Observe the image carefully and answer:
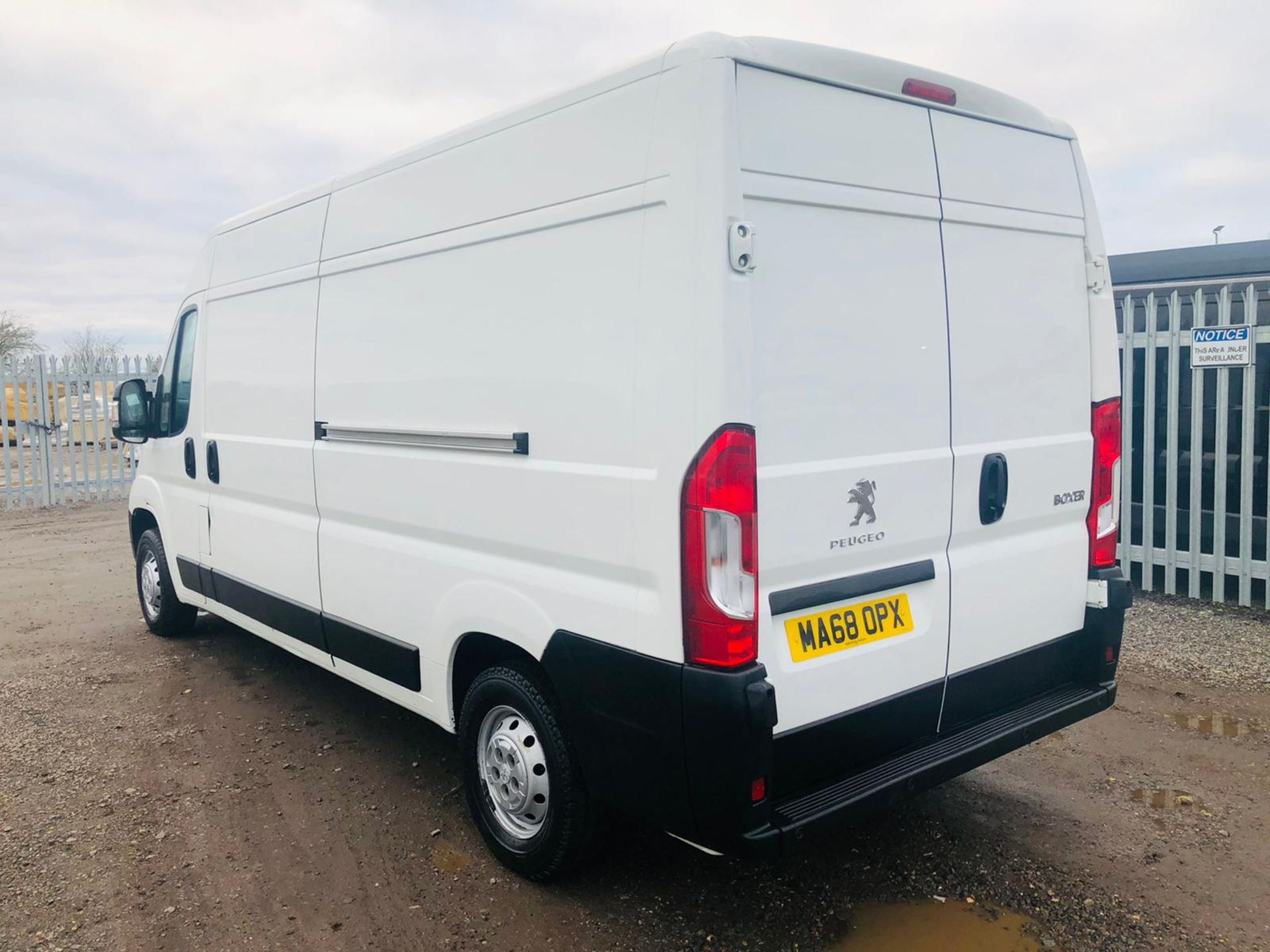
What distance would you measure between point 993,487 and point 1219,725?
2438 millimetres

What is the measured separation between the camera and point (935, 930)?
3041 mm

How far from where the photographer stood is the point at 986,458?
Result: 3.26 m

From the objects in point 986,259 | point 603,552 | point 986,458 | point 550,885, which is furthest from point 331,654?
point 986,259

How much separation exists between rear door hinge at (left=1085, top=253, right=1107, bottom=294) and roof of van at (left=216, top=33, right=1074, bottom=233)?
462 mm

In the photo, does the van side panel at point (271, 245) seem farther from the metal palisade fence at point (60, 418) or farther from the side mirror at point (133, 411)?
the metal palisade fence at point (60, 418)

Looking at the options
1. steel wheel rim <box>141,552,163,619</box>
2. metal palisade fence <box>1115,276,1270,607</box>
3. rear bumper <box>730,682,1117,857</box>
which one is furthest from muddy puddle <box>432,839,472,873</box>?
metal palisade fence <box>1115,276,1270,607</box>

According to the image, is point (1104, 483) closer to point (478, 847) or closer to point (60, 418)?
point (478, 847)

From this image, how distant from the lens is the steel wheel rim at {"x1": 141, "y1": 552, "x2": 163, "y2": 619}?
255 inches

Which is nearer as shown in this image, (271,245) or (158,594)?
(271,245)

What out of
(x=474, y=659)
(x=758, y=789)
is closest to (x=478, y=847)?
(x=474, y=659)

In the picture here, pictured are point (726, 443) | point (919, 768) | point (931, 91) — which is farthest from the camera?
point (931, 91)

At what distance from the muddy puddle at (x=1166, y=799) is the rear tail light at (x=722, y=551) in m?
2.31

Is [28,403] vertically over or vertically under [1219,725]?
over

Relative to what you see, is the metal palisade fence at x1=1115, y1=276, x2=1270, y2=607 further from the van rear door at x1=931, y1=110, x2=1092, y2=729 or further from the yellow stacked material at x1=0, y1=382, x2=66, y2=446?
the yellow stacked material at x1=0, y1=382, x2=66, y2=446
